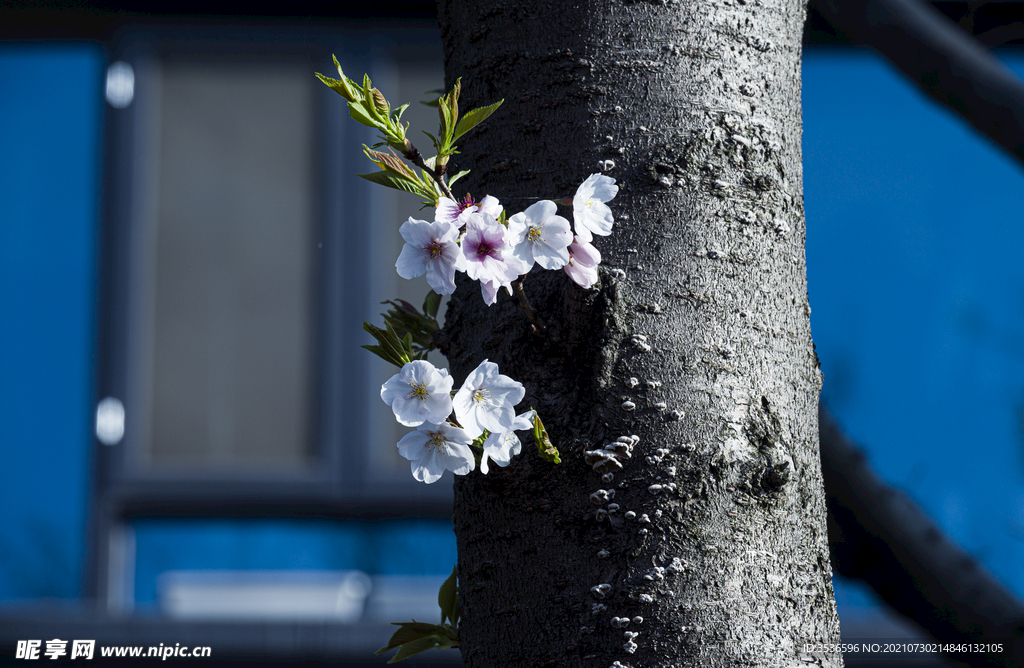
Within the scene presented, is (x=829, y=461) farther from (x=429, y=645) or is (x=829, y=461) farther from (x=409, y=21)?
(x=409, y=21)

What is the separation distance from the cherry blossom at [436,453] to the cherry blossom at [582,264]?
14 centimetres

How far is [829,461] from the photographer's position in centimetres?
125

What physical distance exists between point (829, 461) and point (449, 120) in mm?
967

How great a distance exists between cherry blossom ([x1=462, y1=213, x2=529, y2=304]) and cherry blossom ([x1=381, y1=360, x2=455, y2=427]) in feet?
0.25

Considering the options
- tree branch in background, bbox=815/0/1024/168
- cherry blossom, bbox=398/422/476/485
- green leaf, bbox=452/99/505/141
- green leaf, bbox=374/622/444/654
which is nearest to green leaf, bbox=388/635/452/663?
green leaf, bbox=374/622/444/654

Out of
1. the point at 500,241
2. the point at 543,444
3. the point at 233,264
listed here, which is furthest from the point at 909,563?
the point at 233,264

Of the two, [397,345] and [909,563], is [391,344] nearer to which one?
[397,345]

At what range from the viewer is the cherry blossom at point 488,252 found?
514mm

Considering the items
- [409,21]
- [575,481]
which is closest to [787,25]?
[575,481]

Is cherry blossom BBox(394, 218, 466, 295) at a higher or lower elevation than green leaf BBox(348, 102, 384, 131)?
lower

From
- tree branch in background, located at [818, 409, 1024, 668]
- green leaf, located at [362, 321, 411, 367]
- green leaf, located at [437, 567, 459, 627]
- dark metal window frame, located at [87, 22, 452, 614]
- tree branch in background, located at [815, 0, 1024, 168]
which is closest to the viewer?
green leaf, located at [362, 321, 411, 367]

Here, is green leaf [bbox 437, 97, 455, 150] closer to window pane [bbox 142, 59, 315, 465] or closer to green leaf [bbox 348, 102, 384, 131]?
green leaf [bbox 348, 102, 384, 131]

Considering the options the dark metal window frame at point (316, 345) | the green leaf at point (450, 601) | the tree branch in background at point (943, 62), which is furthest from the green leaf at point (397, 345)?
the dark metal window frame at point (316, 345)

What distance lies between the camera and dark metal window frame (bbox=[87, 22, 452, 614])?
3.40 metres
